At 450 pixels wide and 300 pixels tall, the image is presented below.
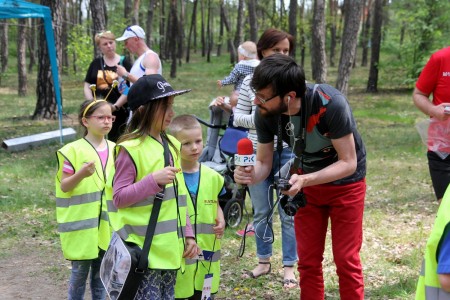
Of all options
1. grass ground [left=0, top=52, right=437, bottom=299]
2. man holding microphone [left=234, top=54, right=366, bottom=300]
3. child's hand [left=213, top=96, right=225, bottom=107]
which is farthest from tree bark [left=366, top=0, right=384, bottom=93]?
man holding microphone [left=234, top=54, right=366, bottom=300]

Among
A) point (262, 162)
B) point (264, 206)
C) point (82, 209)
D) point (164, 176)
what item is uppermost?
point (164, 176)

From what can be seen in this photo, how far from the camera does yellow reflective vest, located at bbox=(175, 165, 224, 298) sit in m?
3.49

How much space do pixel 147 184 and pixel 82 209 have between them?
1.32 meters

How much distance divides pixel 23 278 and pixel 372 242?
3.51 meters

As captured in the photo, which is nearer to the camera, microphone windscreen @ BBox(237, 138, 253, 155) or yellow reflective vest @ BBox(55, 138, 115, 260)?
microphone windscreen @ BBox(237, 138, 253, 155)

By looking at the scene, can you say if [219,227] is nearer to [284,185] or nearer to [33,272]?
[284,185]

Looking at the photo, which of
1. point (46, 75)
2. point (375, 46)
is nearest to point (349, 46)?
point (375, 46)

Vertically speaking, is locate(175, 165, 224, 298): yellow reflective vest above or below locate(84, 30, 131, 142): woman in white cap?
below

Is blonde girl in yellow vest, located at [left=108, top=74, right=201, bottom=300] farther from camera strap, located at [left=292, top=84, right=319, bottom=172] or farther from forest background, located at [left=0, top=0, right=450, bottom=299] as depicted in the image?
forest background, located at [left=0, top=0, right=450, bottom=299]

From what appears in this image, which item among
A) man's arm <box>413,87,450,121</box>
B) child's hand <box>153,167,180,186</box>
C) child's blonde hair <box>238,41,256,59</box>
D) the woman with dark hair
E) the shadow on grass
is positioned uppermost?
child's blonde hair <box>238,41,256,59</box>

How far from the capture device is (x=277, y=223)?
6.59 meters

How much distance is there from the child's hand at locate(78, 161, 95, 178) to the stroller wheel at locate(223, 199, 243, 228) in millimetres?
2513

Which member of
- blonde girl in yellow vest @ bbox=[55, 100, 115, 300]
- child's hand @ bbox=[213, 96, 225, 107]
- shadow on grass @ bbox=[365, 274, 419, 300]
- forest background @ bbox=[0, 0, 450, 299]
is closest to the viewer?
blonde girl in yellow vest @ bbox=[55, 100, 115, 300]

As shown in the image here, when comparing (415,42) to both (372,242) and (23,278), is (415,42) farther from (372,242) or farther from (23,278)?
A: (23,278)
